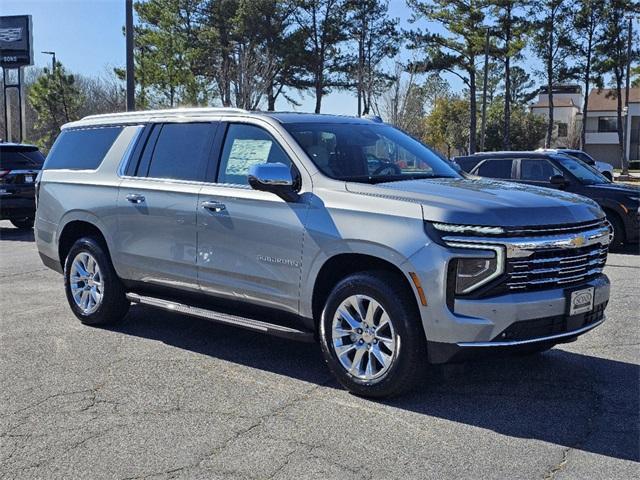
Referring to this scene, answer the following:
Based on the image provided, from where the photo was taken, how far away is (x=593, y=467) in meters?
3.86

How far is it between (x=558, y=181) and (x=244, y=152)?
796 cm

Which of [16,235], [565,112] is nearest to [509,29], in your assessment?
[565,112]

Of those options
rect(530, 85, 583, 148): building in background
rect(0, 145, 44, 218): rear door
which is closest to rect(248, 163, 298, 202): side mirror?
rect(0, 145, 44, 218): rear door

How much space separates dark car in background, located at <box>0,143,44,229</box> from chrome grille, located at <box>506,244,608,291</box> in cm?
1243

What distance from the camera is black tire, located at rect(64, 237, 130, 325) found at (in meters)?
6.78

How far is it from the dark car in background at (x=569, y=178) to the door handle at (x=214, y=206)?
816 cm

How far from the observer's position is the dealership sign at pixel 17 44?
34.7m

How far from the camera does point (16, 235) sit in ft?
50.1

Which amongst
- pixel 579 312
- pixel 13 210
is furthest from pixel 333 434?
pixel 13 210

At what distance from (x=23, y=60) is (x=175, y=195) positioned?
32.5 metres

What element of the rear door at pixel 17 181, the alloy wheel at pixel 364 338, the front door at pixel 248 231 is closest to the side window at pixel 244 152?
the front door at pixel 248 231

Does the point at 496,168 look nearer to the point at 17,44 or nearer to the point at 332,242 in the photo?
the point at 332,242

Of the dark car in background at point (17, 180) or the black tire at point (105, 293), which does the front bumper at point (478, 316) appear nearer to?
the black tire at point (105, 293)

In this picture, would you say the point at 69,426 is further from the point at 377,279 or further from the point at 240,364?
the point at 377,279
